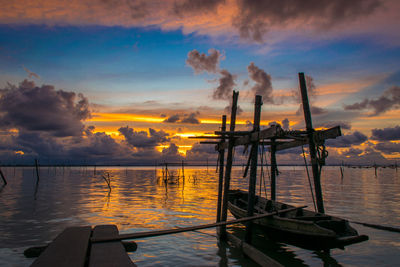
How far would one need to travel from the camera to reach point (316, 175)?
1269 cm

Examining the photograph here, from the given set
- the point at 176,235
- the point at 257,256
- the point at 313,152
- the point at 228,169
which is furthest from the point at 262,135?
the point at 176,235

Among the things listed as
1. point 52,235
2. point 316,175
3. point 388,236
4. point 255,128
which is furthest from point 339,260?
point 52,235

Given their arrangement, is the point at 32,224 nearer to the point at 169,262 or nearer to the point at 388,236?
the point at 169,262

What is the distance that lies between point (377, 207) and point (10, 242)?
25.4 meters

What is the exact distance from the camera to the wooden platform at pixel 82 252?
17.1ft

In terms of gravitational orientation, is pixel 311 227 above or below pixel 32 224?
above

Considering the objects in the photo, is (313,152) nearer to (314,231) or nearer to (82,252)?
(314,231)

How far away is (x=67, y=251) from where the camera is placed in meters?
5.92

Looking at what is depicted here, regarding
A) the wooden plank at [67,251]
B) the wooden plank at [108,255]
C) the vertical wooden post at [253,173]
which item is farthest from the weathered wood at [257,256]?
the wooden plank at [67,251]

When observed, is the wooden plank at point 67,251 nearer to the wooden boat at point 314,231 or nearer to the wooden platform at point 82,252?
the wooden platform at point 82,252

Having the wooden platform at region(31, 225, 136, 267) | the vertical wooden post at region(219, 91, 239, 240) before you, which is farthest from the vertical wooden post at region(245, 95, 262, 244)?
the wooden platform at region(31, 225, 136, 267)

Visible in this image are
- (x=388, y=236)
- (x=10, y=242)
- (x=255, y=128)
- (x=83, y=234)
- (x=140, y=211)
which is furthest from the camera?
(x=140, y=211)

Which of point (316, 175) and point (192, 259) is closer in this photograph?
point (192, 259)

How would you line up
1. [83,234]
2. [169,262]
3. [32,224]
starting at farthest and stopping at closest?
[32,224] → [169,262] → [83,234]
